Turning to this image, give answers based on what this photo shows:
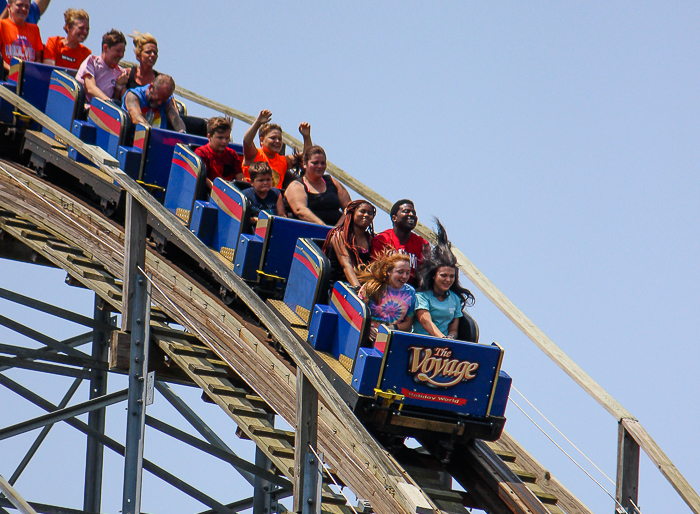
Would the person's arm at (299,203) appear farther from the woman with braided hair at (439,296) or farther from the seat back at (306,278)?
the woman with braided hair at (439,296)

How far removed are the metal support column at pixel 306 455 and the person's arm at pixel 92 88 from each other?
4092 mm

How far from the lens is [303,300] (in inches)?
226

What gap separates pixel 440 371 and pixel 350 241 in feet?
3.48

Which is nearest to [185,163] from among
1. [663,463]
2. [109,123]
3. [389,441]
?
[109,123]

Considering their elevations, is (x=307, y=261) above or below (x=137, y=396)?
above

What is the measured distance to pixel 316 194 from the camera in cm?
660

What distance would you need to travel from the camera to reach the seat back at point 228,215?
621cm

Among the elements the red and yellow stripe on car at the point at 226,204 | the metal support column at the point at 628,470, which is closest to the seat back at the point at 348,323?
the red and yellow stripe on car at the point at 226,204

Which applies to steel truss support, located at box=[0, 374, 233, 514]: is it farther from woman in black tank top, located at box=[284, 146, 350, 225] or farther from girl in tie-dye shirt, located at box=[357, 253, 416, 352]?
girl in tie-dye shirt, located at box=[357, 253, 416, 352]

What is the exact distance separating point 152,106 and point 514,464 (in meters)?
3.92

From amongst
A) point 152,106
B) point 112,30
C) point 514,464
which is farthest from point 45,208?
point 514,464

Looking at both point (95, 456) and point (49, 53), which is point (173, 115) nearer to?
point (49, 53)

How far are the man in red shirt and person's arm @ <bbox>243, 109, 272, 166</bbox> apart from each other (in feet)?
4.38

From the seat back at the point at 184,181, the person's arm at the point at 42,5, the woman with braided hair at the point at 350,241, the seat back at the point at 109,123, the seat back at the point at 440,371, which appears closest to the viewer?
the seat back at the point at 440,371
